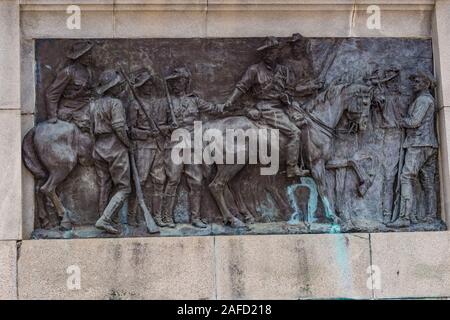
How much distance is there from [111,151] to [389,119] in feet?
12.0

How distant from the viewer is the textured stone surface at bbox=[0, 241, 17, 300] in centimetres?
1098

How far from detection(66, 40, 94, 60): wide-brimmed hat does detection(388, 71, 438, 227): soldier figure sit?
4.21 metres

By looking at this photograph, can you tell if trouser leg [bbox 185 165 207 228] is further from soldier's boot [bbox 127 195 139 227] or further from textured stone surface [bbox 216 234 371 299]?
soldier's boot [bbox 127 195 139 227]

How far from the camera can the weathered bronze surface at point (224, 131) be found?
11.4 metres

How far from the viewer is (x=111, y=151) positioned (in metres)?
11.4

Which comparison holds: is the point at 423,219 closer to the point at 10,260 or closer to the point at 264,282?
the point at 264,282

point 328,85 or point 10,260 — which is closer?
point 10,260

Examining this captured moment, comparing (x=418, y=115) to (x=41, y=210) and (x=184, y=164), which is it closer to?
(x=184, y=164)

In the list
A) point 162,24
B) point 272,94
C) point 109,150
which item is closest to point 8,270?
point 109,150

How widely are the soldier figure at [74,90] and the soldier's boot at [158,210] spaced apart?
4.13ft

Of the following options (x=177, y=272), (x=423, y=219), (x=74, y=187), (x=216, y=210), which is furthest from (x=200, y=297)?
(x=423, y=219)

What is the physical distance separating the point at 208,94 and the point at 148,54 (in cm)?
94

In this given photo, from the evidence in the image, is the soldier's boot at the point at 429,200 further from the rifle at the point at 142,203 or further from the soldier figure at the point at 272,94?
the rifle at the point at 142,203

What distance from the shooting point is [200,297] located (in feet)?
36.5
